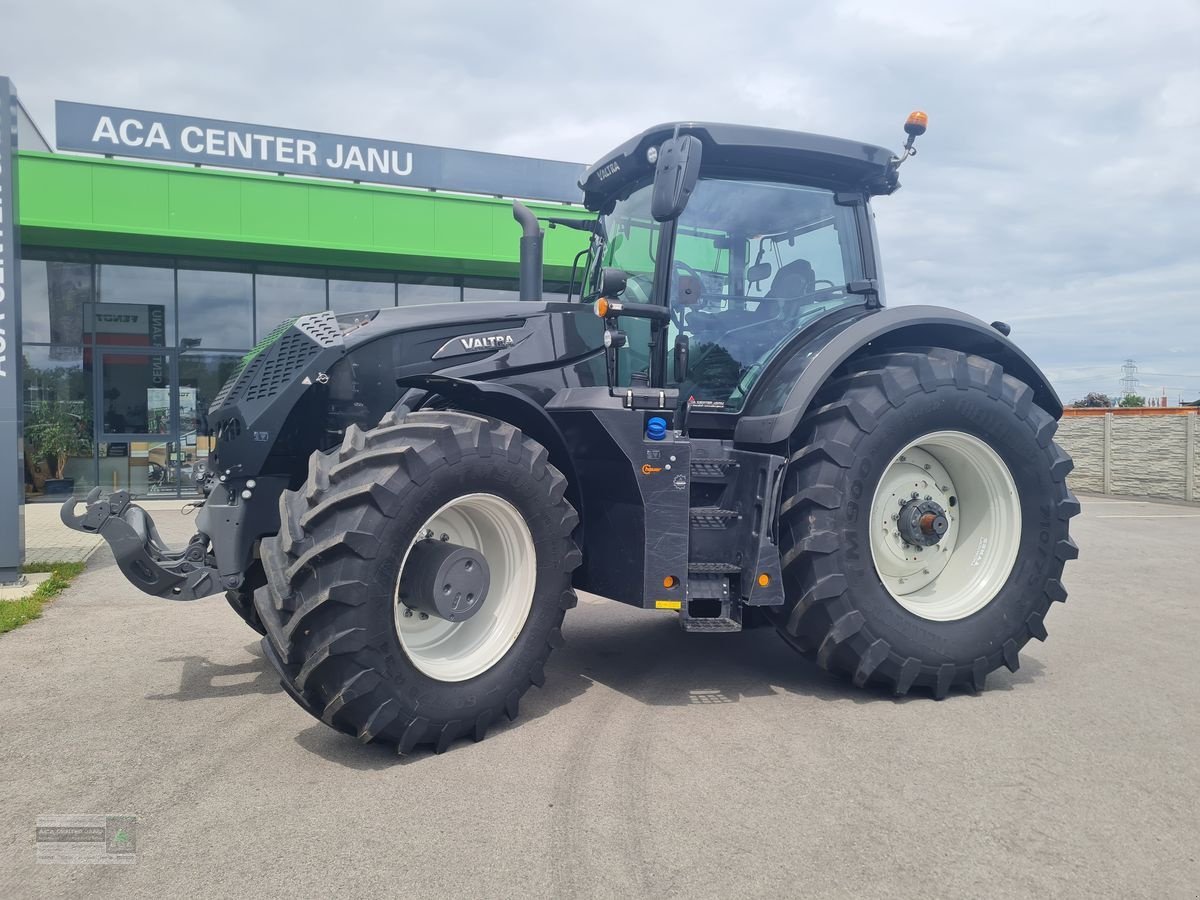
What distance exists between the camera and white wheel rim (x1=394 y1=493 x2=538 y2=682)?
3979 millimetres

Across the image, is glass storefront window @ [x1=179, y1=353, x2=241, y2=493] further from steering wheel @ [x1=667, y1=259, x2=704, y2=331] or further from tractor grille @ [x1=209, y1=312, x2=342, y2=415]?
steering wheel @ [x1=667, y1=259, x2=704, y2=331]

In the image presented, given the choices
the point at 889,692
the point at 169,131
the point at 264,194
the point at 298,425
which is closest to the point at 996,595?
the point at 889,692

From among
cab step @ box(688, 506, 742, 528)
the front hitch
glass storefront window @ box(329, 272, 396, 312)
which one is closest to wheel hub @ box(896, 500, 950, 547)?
cab step @ box(688, 506, 742, 528)

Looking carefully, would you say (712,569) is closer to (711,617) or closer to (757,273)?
(711,617)

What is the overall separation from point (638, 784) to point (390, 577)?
126cm

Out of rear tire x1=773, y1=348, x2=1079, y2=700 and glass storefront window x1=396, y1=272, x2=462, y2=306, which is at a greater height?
glass storefront window x1=396, y1=272, x2=462, y2=306

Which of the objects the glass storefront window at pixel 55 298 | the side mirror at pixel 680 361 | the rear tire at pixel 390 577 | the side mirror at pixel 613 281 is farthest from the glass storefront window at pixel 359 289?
the rear tire at pixel 390 577

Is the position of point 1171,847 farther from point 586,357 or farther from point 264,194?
point 264,194

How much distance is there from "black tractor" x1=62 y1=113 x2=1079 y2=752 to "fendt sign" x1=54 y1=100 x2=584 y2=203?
9.44 metres

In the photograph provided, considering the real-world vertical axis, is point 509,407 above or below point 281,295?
below

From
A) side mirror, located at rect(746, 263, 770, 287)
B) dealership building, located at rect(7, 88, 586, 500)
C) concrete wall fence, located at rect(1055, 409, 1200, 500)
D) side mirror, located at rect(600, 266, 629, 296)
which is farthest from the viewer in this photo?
concrete wall fence, located at rect(1055, 409, 1200, 500)

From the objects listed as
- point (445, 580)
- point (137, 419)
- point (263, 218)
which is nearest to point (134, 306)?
point (137, 419)

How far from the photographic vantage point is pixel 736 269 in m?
5.02

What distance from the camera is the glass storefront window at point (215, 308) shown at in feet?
51.6
